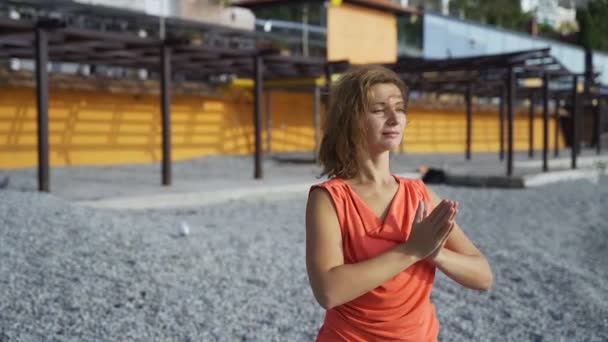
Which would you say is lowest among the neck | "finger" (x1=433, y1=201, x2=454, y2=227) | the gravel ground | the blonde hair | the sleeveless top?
the gravel ground

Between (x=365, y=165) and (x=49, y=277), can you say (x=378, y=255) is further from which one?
(x=49, y=277)

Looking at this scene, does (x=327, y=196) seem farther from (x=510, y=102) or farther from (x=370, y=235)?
(x=510, y=102)

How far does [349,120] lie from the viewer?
6.41 ft

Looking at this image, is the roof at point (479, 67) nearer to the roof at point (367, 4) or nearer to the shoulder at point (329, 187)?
the roof at point (367, 4)

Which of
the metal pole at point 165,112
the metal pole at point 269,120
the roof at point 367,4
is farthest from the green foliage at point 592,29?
the metal pole at point 165,112

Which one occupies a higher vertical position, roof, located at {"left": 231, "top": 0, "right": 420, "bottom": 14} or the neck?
roof, located at {"left": 231, "top": 0, "right": 420, "bottom": 14}

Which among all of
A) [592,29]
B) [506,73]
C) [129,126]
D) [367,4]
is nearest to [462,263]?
[506,73]

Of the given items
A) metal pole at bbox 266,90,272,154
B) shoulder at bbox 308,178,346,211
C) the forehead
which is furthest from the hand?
metal pole at bbox 266,90,272,154

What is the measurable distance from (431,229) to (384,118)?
36 centimetres

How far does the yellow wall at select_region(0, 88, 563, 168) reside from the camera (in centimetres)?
1606

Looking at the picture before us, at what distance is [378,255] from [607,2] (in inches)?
1267

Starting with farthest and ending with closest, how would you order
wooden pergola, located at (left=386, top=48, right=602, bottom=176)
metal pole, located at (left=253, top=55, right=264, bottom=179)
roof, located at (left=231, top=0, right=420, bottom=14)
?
roof, located at (left=231, top=0, right=420, bottom=14) < metal pole, located at (left=253, top=55, right=264, bottom=179) < wooden pergola, located at (left=386, top=48, right=602, bottom=176)

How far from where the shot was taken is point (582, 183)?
16469 mm

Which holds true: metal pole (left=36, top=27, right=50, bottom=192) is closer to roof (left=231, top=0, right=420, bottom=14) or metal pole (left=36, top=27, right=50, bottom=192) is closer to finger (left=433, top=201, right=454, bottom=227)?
finger (left=433, top=201, right=454, bottom=227)
